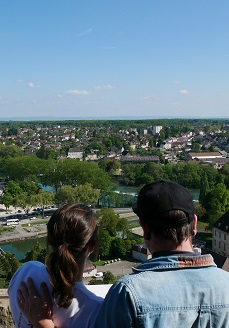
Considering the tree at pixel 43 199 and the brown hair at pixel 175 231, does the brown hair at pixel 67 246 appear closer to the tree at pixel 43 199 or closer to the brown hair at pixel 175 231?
the brown hair at pixel 175 231

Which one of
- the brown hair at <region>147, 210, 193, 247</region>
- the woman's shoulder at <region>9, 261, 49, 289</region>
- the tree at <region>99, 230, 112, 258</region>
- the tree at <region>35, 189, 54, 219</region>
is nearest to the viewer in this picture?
the brown hair at <region>147, 210, 193, 247</region>

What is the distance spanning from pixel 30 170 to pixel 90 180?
5.48m

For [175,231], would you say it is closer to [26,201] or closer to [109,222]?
[109,222]

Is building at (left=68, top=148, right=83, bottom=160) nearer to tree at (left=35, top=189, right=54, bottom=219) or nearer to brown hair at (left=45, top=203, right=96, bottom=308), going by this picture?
tree at (left=35, top=189, right=54, bottom=219)

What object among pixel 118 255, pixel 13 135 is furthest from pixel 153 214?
pixel 13 135

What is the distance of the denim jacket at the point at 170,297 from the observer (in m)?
0.91

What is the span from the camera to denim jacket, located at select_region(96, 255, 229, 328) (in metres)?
0.91

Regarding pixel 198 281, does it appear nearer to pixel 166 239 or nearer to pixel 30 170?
pixel 166 239

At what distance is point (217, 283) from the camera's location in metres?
0.96

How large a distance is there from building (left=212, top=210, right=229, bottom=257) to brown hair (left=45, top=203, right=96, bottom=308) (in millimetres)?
12909

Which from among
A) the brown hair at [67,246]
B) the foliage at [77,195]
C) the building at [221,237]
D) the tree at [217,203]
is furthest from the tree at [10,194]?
the brown hair at [67,246]

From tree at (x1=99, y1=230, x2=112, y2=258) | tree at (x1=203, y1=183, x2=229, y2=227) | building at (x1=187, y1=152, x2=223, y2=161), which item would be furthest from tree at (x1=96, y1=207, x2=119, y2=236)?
building at (x1=187, y1=152, x2=223, y2=161)

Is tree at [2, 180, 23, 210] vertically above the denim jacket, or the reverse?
the denim jacket

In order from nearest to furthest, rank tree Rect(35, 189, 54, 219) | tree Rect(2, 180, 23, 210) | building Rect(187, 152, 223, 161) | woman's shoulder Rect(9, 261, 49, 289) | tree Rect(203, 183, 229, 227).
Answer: woman's shoulder Rect(9, 261, 49, 289) < tree Rect(203, 183, 229, 227) < tree Rect(35, 189, 54, 219) < tree Rect(2, 180, 23, 210) < building Rect(187, 152, 223, 161)
